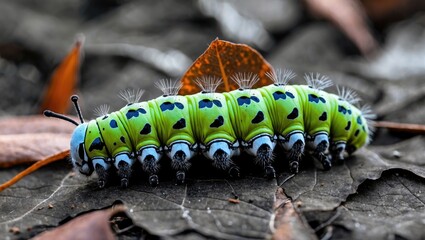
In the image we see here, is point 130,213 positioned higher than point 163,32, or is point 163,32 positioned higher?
point 163,32

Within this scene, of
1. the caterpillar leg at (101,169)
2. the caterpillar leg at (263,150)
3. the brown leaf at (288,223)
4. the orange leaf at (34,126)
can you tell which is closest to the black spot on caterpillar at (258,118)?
the caterpillar leg at (263,150)

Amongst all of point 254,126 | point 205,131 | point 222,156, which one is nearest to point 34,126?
point 205,131

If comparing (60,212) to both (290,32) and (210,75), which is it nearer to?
(210,75)

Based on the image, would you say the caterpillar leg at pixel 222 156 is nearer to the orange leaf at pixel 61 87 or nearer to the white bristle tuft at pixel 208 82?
the white bristle tuft at pixel 208 82

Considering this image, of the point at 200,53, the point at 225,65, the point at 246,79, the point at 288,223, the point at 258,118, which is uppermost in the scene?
the point at 200,53

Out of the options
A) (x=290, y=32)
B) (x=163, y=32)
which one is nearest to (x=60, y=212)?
(x=163, y=32)

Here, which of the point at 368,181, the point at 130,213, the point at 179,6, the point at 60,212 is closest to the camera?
the point at 130,213

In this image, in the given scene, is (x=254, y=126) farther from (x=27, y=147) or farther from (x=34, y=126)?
(x=34, y=126)
